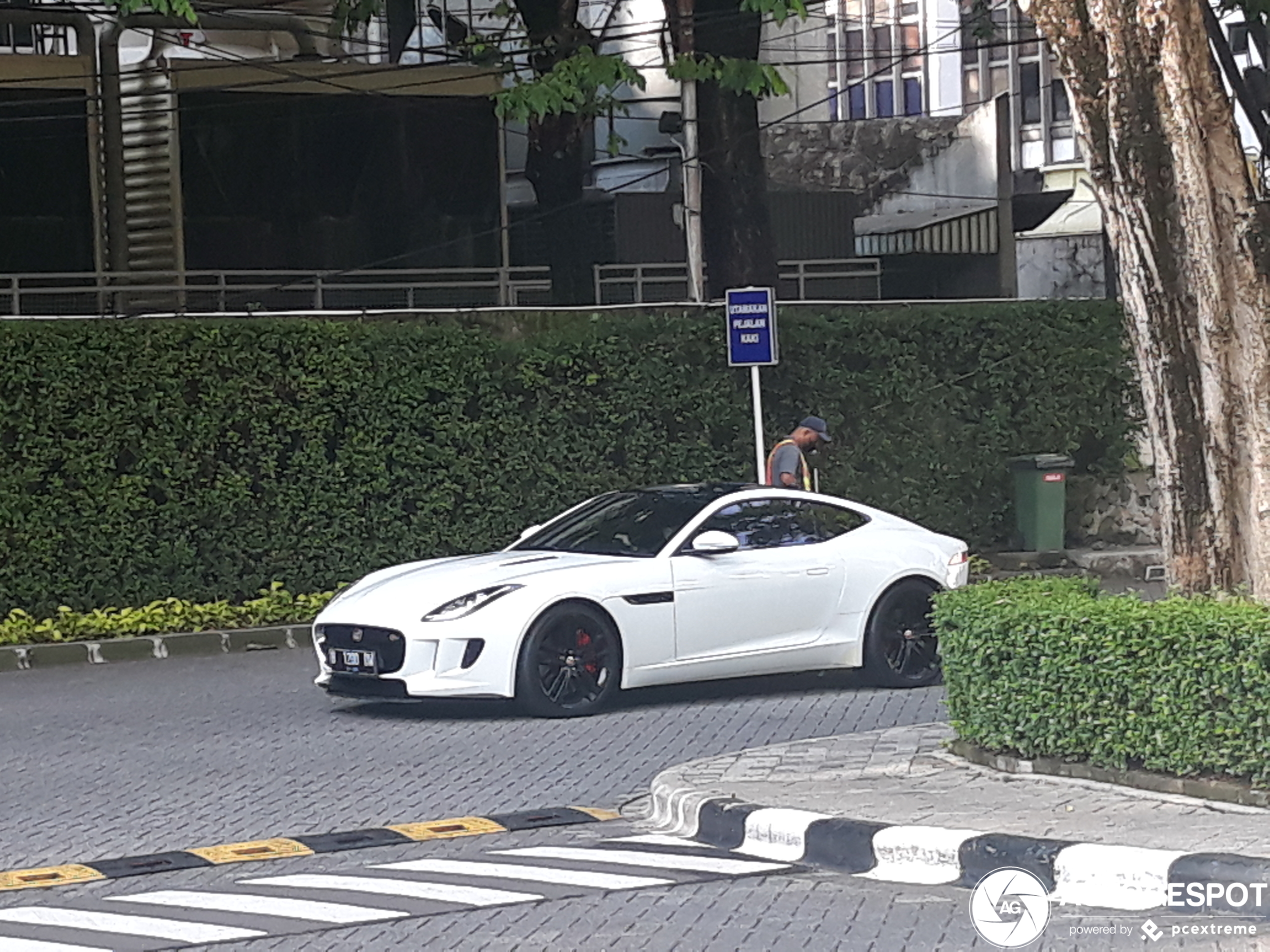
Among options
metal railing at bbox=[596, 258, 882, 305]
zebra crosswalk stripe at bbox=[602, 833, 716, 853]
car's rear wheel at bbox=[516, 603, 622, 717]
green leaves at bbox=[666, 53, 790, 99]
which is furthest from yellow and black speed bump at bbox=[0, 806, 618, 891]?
metal railing at bbox=[596, 258, 882, 305]

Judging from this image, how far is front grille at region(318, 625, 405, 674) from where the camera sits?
12.1 metres

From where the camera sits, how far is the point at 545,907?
7.34 metres

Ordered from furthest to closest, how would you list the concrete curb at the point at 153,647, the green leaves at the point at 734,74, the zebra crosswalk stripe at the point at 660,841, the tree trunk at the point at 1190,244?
1. the green leaves at the point at 734,74
2. the concrete curb at the point at 153,647
3. the tree trunk at the point at 1190,244
4. the zebra crosswalk stripe at the point at 660,841

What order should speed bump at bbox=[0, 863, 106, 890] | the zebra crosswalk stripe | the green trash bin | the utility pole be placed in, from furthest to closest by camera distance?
the green trash bin
the utility pole
the zebra crosswalk stripe
speed bump at bbox=[0, 863, 106, 890]

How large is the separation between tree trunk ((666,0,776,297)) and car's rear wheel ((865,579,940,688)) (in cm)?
863

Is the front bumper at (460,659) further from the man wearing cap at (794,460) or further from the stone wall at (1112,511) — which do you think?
the stone wall at (1112,511)

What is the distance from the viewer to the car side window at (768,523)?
13266mm

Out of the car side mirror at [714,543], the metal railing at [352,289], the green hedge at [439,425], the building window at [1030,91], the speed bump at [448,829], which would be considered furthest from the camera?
the building window at [1030,91]

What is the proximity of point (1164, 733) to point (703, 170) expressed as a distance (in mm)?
13864

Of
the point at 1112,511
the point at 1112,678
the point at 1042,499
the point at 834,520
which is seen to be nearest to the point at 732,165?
the point at 1042,499

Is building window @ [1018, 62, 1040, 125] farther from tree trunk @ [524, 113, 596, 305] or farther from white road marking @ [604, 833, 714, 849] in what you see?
white road marking @ [604, 833, 714, 849]

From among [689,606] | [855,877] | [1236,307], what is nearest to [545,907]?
[855,877]

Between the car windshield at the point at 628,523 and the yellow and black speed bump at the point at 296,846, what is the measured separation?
3736mm

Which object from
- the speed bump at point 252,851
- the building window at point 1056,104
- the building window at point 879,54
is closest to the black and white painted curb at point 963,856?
the speed bump at point 252,851
